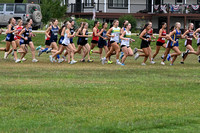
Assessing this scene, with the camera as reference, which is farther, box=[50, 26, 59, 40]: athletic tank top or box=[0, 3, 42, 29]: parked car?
box=[0, 3, 42, 29]: parked car

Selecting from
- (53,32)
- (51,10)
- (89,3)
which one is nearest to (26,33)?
(53,32)

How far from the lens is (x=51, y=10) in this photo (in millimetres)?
57469

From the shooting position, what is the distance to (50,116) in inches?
410

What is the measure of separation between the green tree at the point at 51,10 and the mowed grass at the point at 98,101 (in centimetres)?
3763

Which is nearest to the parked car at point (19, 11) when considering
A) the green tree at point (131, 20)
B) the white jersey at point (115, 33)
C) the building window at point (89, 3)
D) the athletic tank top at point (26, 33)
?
the green tree at point (131, 20)

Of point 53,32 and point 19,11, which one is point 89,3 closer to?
point 19,11

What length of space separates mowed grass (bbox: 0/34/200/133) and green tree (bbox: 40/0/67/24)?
37.6m

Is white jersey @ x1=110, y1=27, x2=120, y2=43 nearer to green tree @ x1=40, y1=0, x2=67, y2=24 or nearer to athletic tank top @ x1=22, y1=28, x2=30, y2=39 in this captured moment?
athletic tank top @ x1=22, y1=28, x2=30, y2=39

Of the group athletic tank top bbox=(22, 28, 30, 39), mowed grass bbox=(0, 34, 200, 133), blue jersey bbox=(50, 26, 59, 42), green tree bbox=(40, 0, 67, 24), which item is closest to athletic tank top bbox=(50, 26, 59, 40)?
blue jersey bbox=(50, 26, 59, 42)

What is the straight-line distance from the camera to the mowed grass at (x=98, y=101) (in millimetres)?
9539

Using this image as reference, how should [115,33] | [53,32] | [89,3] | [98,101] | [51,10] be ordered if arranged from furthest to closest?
[89,3], [51,10], [53,32], [115,33], [98,101]

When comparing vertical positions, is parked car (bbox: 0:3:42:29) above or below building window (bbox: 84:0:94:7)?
below

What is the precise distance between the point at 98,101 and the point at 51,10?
45.8 m

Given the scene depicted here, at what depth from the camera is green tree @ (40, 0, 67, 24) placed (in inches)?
2234
